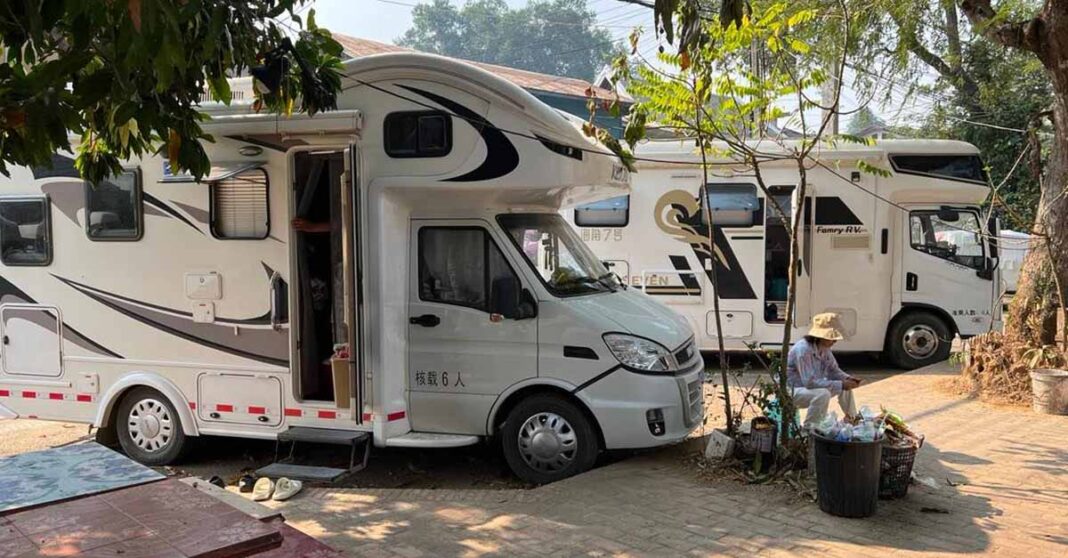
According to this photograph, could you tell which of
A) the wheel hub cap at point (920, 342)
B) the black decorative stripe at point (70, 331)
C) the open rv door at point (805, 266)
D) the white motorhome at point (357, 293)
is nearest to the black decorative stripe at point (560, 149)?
the white motorhome at point (357, 293)

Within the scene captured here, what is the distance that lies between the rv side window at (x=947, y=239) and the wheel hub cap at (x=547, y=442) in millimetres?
6769

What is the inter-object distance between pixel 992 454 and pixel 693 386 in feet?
7.75

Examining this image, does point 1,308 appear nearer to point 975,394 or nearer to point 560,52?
point 975,394

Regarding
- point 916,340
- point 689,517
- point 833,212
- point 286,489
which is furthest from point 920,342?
point 286,489

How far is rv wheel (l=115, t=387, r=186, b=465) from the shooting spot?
696cm

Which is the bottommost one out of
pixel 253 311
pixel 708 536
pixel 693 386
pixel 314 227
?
pixel 708 536

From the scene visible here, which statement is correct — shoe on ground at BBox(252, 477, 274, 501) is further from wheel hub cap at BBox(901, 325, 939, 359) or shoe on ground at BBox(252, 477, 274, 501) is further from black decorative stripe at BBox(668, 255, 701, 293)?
wheel hub cap at BBox(901, 325, 939, 359)

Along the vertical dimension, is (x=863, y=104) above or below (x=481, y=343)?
above

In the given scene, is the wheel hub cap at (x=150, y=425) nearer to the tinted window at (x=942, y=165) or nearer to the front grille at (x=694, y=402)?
the front grille at (x=694, y=402)

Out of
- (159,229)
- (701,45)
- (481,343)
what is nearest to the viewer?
(701,45)

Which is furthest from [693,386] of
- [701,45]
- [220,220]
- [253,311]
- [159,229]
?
[159,229]

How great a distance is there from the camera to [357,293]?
20.2 feet

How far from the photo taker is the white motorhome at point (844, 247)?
10.8 m

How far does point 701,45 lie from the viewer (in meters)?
4.58
